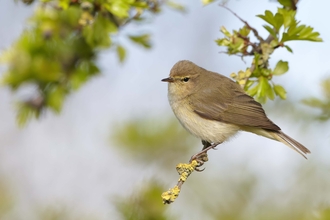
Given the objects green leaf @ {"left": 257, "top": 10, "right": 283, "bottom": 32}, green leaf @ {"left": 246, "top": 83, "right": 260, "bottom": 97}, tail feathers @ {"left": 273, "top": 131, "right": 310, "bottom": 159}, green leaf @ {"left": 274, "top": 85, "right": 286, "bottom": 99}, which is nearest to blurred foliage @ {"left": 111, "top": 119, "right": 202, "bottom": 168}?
tail feathers @ {"left": 273, "top": 131, "right": 310, "bottom": 159}

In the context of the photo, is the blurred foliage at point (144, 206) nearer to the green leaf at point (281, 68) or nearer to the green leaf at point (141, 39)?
the green leaf at point (281, 68)

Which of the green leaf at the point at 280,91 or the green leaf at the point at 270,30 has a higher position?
the green leaf at the point at 270,30

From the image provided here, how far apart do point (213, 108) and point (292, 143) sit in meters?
0.71

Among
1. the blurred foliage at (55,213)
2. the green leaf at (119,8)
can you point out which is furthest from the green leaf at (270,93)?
the blurred foliage at (55,213)

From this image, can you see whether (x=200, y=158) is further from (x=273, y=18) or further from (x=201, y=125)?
(x=273, y=18)

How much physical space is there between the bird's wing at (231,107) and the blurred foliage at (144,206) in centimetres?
155

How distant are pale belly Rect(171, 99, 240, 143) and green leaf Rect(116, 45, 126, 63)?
31.7 inches

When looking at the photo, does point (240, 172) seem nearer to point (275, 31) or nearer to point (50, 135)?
point (275, 31)

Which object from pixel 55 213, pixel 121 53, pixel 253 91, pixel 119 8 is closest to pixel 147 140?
pixel 121 53

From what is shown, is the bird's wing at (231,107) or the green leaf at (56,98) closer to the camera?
the green leaf at (56,98)

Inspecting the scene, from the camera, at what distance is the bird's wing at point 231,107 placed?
3520 mm

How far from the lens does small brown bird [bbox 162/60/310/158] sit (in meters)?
3.54

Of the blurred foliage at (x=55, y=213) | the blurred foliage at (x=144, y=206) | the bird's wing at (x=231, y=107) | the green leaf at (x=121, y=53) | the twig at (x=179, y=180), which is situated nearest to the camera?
the blurred foliage at (x=144, y=206)

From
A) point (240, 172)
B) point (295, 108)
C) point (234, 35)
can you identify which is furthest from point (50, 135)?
point (234, 35)
